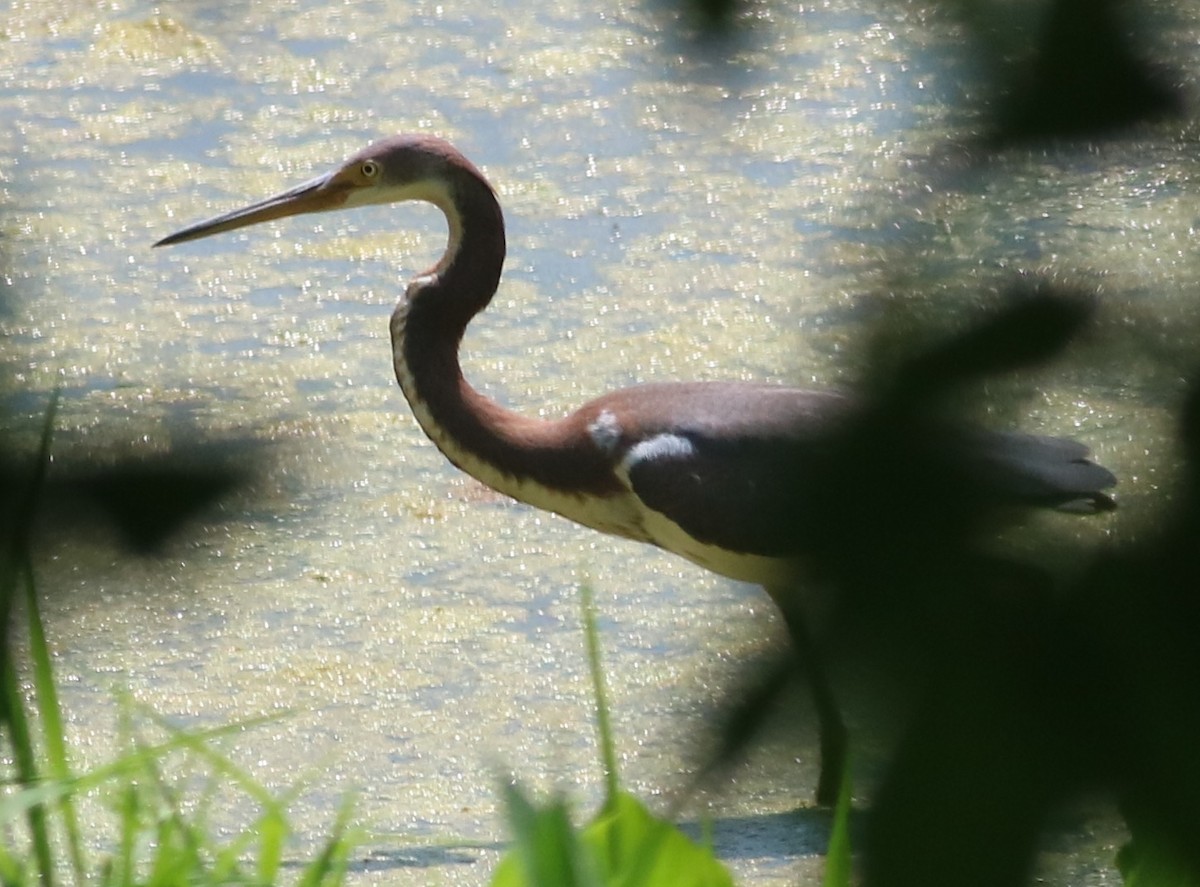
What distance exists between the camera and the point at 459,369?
2.68 m

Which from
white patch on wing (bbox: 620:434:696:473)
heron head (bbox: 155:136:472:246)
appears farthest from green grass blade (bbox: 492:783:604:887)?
heron head (bbox: 155:136:472:246)

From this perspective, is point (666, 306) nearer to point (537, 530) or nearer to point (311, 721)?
point (537, 530)

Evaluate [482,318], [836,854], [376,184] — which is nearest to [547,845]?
[836,854]

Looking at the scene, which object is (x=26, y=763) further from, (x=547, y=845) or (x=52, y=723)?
(x=547, y=845)

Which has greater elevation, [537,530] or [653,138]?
[653,138]

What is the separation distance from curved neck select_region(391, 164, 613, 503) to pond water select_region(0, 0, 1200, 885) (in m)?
0.14

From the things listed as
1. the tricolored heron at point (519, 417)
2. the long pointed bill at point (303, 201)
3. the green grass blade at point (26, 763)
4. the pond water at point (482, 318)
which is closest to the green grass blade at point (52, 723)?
the green grass blade at point (26, 763)

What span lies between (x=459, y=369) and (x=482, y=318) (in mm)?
1028

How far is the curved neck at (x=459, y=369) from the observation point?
8.64 ft

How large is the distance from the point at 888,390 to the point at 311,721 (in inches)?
82.5

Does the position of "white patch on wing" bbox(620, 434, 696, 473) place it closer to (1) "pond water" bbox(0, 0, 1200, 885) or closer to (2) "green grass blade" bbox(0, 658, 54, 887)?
(1) "pond water" bbox(0, 0, 1200, 885)

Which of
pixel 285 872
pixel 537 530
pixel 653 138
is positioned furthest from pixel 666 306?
pixel 653 138

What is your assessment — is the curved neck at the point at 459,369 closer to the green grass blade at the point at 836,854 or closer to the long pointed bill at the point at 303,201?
the long pointed bill at the point at 303,201

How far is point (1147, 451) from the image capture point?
0.62 m
